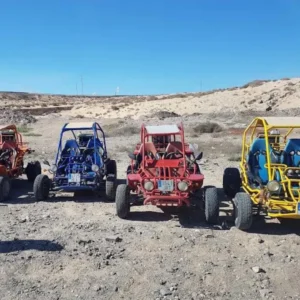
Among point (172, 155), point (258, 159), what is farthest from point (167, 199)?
point (258, 159)

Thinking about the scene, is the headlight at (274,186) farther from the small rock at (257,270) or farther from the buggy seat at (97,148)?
the buggy seat at (97,148)

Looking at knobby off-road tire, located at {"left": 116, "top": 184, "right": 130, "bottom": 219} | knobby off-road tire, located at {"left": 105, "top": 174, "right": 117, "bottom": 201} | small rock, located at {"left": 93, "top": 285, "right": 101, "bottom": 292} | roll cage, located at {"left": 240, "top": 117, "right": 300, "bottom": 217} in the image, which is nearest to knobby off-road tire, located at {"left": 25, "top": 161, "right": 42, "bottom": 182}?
knobby off-road tire, located at {"left": 105, "top": 174, "right": 117, "bottom": 201}

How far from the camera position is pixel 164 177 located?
297 inches

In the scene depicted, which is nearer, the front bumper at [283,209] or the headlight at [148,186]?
the front bumper at [283,209]

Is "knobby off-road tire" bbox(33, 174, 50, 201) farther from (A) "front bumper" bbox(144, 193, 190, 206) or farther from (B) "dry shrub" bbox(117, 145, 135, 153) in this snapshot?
(B) "dry shrub" bbox(117, 145, 135, 153)

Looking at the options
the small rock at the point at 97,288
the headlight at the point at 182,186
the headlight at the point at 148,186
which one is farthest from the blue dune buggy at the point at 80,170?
the small rock at the point at 97,288

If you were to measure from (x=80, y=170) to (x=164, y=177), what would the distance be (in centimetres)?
227

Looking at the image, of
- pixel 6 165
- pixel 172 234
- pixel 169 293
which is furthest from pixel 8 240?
pixel 6 165

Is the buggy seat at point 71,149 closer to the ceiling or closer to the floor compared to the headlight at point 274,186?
closer to the ceiling

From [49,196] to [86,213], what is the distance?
1.61 metres

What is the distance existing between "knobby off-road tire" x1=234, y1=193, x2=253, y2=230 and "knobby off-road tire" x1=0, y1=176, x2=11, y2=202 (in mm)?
4624

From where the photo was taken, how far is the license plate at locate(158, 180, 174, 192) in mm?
7230

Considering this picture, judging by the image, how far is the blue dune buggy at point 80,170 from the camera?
866 cm

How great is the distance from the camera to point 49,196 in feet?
30.2
